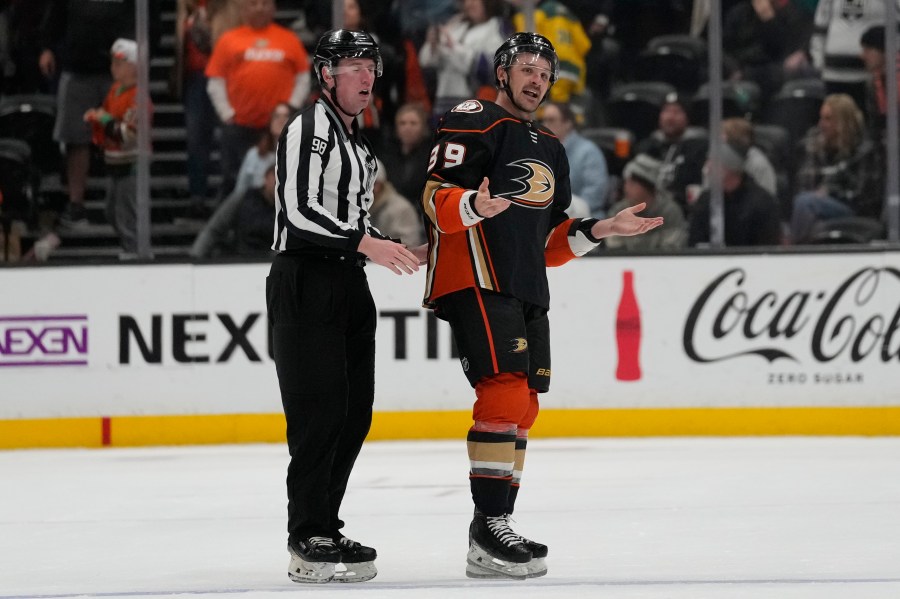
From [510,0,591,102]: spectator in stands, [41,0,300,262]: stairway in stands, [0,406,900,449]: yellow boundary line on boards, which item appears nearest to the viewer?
[0,406,900,449]: yellow boundary line on boards

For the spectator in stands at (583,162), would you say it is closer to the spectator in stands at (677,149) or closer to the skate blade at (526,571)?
the spectator in stands at (677,149)

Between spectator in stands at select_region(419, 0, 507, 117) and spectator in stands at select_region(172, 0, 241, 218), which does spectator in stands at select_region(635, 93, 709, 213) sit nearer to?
spectator in stands at select_region(419, 0, 507, 117)

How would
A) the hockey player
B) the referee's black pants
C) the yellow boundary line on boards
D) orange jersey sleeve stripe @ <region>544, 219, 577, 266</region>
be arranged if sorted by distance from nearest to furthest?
the referee's black pants < the hockey player < orange jersey sleeve stripe @ <region>544, 219, 577, 266</region> < the yellow boundary line on boards

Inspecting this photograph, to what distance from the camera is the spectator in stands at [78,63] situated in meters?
7.70

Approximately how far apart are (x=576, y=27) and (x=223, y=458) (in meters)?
3.28

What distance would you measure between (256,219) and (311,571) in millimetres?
4316

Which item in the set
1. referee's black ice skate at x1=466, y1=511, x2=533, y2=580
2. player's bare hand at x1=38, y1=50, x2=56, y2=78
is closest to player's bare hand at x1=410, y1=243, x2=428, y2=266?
referee's black ice skate at x1=466, y1=511, x2=533, y2=580

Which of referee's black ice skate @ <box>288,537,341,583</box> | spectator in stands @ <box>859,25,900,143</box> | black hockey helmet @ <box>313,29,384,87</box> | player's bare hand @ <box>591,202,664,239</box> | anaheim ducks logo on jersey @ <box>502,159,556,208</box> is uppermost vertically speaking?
spectator in stands @ <box>859,25,900,143</box>

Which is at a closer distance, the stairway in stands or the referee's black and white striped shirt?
the referee's black and white striped shirt

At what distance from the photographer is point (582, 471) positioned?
6.01 metres

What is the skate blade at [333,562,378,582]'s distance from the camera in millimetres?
3557

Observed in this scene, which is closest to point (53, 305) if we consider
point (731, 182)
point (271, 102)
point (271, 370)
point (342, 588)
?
point (271, 370)

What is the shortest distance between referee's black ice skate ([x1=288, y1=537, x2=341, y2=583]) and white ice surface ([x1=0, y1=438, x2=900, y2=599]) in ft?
0.13

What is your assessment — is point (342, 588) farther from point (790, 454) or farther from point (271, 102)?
point (271, 102)
